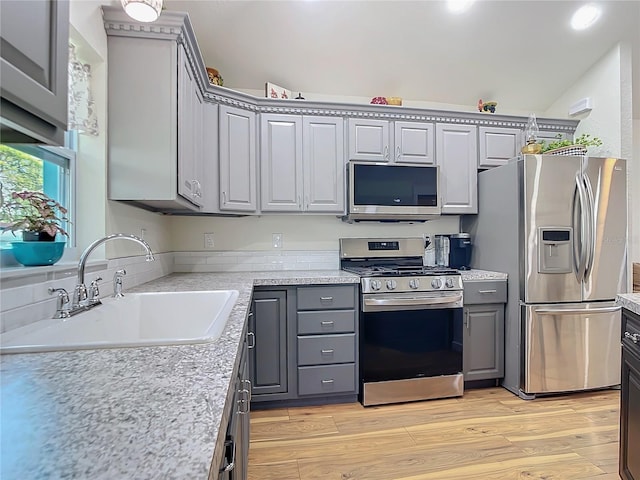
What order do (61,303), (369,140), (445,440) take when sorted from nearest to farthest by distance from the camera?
(61,303) → (445,440) → (369,140)

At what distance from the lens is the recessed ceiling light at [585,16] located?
2.74m

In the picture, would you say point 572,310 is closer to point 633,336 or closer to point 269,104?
point 633,336

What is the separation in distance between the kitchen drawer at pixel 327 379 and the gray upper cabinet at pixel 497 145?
81.9 inches

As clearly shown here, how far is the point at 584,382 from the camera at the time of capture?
8.38ft

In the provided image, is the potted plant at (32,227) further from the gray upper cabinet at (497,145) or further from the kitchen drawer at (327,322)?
the gray upper cabinet at (497,145)

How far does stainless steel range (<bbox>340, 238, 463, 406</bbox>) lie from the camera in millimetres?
2416

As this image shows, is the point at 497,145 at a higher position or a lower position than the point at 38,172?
higher

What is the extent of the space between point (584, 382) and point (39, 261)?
3.38m

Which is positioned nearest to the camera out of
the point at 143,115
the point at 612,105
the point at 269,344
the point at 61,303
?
the point at 61,303

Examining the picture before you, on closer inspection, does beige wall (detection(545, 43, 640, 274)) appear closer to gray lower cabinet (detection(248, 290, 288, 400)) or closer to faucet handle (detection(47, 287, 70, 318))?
gray lower cabinet (detection(248, 290, 288, 400))

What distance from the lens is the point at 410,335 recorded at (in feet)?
8.07

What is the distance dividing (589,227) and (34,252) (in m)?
3.24

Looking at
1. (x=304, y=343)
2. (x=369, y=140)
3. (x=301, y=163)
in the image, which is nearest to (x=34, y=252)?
(x=304, y=343)

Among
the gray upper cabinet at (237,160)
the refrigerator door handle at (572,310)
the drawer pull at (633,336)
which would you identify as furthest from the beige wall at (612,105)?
the gray upper cabinet at (237,160)
